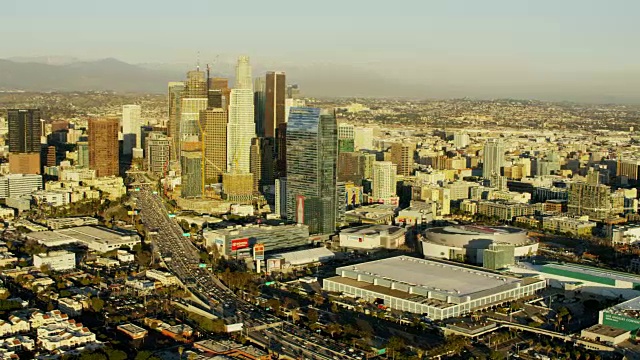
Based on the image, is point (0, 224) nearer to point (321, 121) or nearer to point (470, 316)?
point (321, 121)

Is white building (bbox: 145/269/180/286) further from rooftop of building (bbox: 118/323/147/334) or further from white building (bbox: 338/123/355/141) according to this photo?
white building (bbox: 338/123/355/141)

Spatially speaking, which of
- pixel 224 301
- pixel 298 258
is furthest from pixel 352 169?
pixel 224 301

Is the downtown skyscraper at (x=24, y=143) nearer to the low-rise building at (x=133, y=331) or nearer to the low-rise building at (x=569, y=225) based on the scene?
the low-rise building at (x=133, y=331)

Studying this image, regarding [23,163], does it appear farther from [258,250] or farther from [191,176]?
[258,250]

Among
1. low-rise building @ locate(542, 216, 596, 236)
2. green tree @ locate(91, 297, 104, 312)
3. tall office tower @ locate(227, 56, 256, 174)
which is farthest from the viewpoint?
tall office tower @ locate(227, 56, 256, 174)

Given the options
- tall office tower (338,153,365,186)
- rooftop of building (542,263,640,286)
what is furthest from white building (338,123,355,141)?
rooftop of building (542,263,640,286)

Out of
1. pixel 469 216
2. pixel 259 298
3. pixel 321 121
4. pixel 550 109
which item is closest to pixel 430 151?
pixel 469 216
